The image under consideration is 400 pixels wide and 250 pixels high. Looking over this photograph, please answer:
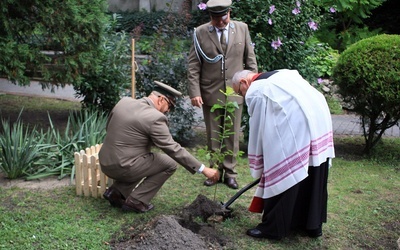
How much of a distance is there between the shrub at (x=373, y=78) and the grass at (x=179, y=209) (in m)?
1.11

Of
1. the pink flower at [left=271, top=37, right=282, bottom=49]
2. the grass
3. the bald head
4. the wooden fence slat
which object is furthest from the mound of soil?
the pink flower at [left=271, top=37, right=282, bottom=49]

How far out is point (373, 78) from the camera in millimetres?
7234

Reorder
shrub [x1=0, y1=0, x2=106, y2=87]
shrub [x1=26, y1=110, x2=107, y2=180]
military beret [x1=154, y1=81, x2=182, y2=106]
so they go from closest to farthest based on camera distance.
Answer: military beret [x1=154, y1=81, x2=182, y2=106]
shrub [x1=26, y1=110, x2=107, y2=180]
shrub [x1=0, y1=0, x2=106, y2=87]

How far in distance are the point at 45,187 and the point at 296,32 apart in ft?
12.7

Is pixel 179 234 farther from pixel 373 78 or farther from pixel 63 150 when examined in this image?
pixel 373 78

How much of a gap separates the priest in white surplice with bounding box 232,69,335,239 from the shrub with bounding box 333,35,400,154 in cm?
282

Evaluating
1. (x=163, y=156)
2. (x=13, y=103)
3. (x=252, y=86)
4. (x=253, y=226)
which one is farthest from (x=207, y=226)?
(x=13, y=103)

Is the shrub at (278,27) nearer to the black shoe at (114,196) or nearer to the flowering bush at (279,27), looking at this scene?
the flowering bush at (279,27)

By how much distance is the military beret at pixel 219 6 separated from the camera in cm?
584

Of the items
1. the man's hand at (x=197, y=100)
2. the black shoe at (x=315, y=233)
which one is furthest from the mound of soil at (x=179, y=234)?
the man's hand at (x=197, y=100)

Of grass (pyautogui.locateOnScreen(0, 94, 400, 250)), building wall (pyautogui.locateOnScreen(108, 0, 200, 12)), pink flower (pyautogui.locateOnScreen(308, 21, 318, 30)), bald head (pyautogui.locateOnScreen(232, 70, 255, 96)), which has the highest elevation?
pink flower (pyautogui.locateOnScreen(308, 21, 318, 30))

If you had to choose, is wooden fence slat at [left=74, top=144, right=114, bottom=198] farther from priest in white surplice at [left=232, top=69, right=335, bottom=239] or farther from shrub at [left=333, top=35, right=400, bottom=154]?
shrub at [left=333, top=35, right=400, bottom=154]

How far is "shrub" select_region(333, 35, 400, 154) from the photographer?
23.6 ft

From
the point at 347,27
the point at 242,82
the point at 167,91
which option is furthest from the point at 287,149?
the point at 347,27
